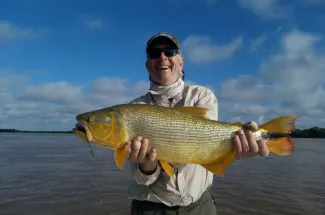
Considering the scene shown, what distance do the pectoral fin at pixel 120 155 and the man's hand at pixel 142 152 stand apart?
0.08 m

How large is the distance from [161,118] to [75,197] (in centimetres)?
1037

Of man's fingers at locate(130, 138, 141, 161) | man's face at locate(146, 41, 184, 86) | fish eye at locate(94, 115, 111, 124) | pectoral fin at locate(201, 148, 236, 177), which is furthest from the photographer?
man's face at locate(146, 41, 184, 86)

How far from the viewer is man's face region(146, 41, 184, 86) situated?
4.72 meters

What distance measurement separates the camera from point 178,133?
4.04 meters

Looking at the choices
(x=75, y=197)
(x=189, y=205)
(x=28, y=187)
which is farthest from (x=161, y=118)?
(x=28, y=187)

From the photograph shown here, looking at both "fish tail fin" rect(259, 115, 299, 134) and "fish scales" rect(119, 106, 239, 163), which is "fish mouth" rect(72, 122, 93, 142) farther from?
"fish tail fin" rect(259, 115, 299, 134)

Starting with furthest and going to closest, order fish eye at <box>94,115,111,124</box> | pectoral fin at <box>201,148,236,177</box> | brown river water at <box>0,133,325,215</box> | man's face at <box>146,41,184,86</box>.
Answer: brown river water at <box>0,133,325,215</box> → man's face at <box>146,41,184,86</box> → fish eye at <box>94,115,111,124</box> → pectoral fin at <box>201,148,236,177</box>

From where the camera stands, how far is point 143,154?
3.89 m

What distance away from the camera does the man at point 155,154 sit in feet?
13.1

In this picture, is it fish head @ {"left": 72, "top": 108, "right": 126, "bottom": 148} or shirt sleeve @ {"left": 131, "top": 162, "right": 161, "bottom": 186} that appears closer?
fish head @ {"left": 72, "top": 108, "right": 126, "bottom": 148}

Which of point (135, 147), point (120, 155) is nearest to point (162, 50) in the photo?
point (135, 147)

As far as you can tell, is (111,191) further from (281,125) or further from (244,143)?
(281,125)

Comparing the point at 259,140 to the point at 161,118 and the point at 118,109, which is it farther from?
the point at 118,109

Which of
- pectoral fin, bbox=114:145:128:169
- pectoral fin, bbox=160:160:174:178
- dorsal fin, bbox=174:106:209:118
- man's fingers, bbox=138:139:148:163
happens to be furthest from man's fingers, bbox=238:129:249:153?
pectoral fin, bbox=114:145:128:169
